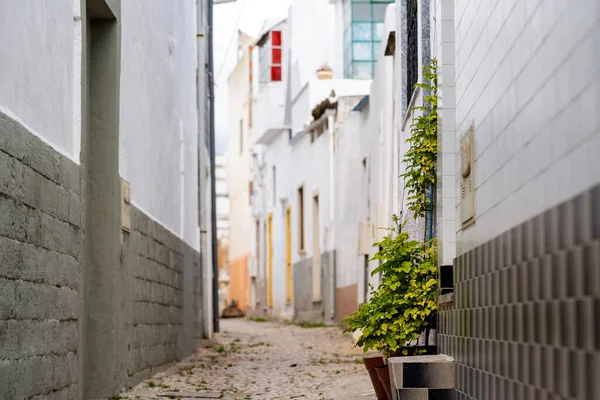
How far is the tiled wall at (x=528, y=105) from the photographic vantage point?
10.2 ft

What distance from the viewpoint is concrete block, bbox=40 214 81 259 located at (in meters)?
5.83

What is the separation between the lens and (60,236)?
20.3ft

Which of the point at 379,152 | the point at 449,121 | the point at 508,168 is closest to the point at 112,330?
the point at 449,121

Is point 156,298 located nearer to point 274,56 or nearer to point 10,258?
point 10,258

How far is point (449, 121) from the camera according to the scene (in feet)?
22.2

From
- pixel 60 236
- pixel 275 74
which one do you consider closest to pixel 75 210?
pixel 60 236

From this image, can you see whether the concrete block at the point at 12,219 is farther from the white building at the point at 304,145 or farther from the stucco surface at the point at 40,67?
the white building at the point at 304,145

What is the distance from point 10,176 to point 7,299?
1.89 feet

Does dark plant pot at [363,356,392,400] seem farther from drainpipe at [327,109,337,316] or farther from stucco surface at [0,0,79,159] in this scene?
drainpipe at [327,109,337,316]

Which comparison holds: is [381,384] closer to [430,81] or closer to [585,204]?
[430,81]

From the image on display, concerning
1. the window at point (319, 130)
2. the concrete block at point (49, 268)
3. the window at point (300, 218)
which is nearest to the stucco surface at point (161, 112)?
the concrete block at point (49, 268)

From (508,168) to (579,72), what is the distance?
48.9 inches

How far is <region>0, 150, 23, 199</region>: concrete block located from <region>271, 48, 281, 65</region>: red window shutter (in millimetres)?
23739

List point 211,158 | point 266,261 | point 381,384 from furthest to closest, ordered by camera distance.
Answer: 1. point 266,261
2. point 211,158
3. point 381,384
